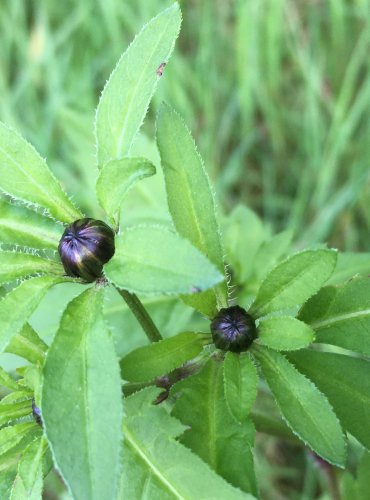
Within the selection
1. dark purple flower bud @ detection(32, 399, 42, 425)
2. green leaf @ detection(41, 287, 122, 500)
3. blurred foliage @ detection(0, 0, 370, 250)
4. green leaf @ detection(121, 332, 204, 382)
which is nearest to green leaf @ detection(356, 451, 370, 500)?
green leaf @ detection(121, 332, 204, 382)

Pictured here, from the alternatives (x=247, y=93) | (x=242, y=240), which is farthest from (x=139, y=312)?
(x=247, y=93)

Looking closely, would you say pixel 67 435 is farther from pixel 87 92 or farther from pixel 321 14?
pixel 321 14

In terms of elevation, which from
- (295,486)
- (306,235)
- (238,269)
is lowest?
(295,486)

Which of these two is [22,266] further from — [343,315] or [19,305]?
[343,315]

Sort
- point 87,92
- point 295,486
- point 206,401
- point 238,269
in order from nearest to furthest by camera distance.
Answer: point 206,401
point 238,269
point 295,486
point 87,92

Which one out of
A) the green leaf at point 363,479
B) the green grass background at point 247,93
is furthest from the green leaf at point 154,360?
the green grass background at point 247,93

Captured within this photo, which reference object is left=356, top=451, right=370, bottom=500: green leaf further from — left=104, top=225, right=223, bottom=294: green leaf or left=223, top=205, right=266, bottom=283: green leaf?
left=104, top=225, right=223, bottom=294: green leaf

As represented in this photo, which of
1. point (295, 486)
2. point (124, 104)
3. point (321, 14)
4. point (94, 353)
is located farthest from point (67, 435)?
point (321, 14)
